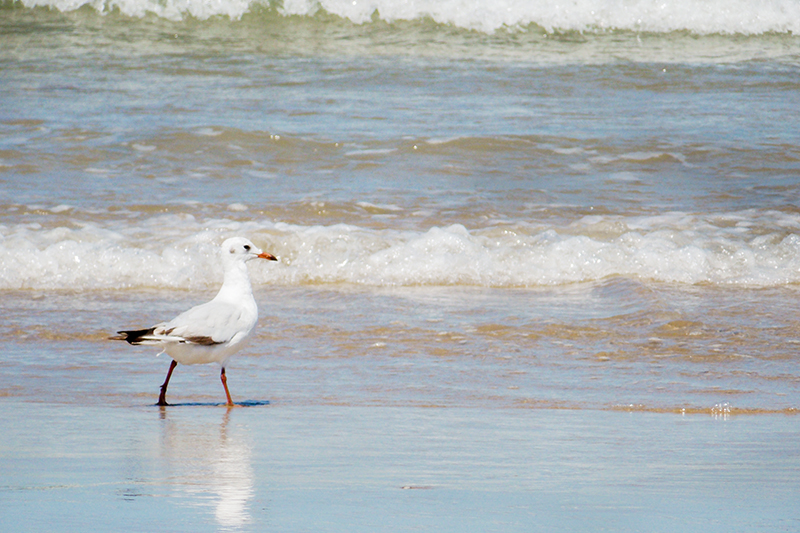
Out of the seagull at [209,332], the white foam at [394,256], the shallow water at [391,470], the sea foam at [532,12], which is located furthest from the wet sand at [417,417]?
the sea foam at [532,12]

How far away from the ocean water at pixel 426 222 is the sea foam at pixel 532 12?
0.04 metres

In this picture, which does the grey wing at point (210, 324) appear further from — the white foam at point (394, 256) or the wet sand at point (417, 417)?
the white foam at point (394, 256)

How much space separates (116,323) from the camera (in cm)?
525

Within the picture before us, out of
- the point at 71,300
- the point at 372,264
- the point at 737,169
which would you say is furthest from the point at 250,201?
the point at 737,169

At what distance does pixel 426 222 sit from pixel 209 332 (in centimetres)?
379

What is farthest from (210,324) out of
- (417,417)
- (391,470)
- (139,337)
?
(391,470)

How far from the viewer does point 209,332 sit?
3.80 metres

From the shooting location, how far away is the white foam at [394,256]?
645 centimetres

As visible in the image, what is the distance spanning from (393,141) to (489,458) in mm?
6703

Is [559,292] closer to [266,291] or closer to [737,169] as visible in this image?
[266,291]

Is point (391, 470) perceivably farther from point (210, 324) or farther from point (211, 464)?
point (210, 324)

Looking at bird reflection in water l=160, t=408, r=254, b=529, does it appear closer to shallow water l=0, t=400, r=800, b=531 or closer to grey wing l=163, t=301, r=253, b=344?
shallow water l=0, t=400, r=800, b=531

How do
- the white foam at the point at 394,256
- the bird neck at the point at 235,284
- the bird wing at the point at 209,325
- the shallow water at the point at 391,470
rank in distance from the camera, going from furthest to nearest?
the white foam at the point at 394,256, the bird neck at the point at 235,284, the bird wing at the point at 209,325, the shallow water at the point at 391,470

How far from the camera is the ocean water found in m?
3.60
